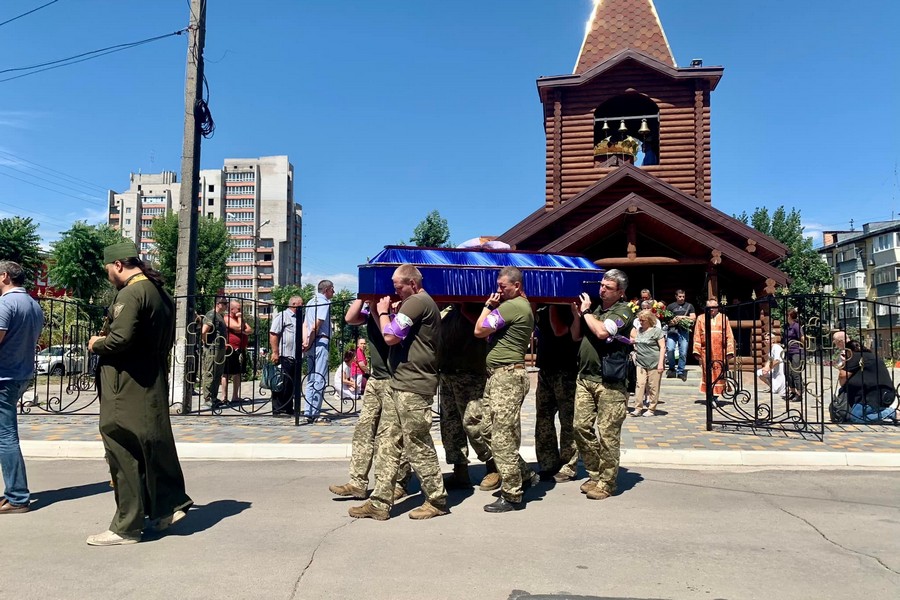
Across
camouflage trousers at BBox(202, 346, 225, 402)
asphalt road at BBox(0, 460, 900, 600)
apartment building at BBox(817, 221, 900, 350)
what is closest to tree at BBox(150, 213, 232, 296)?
camouflage trousers at BBox(202, 346, 225, 402)

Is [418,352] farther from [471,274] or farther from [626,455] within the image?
[626,455]

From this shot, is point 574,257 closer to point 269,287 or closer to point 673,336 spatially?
point 673,336

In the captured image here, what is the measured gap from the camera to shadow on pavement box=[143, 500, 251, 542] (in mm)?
4707

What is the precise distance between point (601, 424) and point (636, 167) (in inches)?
620

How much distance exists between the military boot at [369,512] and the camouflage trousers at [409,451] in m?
0.03

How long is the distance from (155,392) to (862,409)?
9.56m

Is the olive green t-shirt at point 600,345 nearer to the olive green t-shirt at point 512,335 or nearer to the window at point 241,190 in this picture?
the olive green t-shirt at point 512,335

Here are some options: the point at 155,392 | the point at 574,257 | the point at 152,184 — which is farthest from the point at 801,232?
the point at 152,184

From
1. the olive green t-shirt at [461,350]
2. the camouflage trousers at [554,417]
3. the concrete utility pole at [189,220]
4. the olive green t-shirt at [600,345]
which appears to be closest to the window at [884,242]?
the concrete utility pole at [189,220]

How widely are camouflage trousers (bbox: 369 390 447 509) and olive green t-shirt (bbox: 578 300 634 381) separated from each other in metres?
1.53

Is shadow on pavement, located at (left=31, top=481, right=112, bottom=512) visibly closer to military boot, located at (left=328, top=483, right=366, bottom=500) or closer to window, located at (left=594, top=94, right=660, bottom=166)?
military boot, located at (left=328, top=483, right=366, bottom=500)

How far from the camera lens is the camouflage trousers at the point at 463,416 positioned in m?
5.74

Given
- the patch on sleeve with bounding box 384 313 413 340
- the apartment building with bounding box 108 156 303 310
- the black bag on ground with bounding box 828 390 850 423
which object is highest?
the apartment building with bounding box 108 156 303 310

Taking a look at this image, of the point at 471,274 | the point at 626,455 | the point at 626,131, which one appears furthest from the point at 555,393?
the point at 626,131
